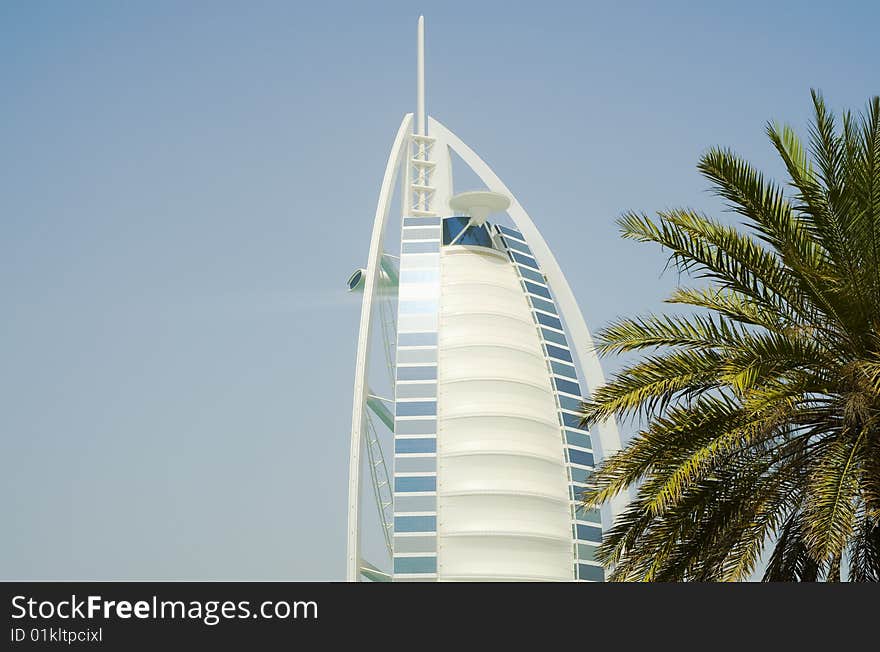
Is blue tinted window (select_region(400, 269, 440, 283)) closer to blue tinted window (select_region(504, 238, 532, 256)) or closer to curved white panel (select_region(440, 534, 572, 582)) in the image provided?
A: blue tinted window (select_region(504, 238, 532, 256))

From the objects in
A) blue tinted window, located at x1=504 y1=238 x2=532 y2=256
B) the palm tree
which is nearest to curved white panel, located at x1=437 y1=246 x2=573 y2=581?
blue tinted window, located at x1=504 y1=238 x2=532 y2=256

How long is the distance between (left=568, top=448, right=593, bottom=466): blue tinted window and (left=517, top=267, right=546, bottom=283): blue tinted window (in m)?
8.74

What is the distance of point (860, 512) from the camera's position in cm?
1830

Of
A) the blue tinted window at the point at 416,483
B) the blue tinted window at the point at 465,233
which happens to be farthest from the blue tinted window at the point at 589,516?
the blue tinted window at the point at 465,233

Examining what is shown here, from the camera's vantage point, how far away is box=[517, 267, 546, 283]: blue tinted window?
5631 centimetres

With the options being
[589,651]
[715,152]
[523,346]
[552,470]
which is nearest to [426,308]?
[523,346]

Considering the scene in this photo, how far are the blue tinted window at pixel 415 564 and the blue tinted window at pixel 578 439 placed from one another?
29.9 feet

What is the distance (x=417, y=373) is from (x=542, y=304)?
775 centimetres

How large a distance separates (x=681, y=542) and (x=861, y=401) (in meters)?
3.84

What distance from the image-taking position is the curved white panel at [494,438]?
48.8 metres

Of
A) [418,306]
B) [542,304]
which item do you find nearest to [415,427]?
[418,306]

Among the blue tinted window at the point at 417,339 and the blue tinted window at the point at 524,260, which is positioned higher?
the blue tinted window at the point at 524,260

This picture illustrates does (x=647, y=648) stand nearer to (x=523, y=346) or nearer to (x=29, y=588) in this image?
(x=29, y=588)

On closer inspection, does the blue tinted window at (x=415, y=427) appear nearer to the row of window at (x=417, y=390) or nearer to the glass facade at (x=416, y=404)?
the glass facade at (x=416, y=404)
